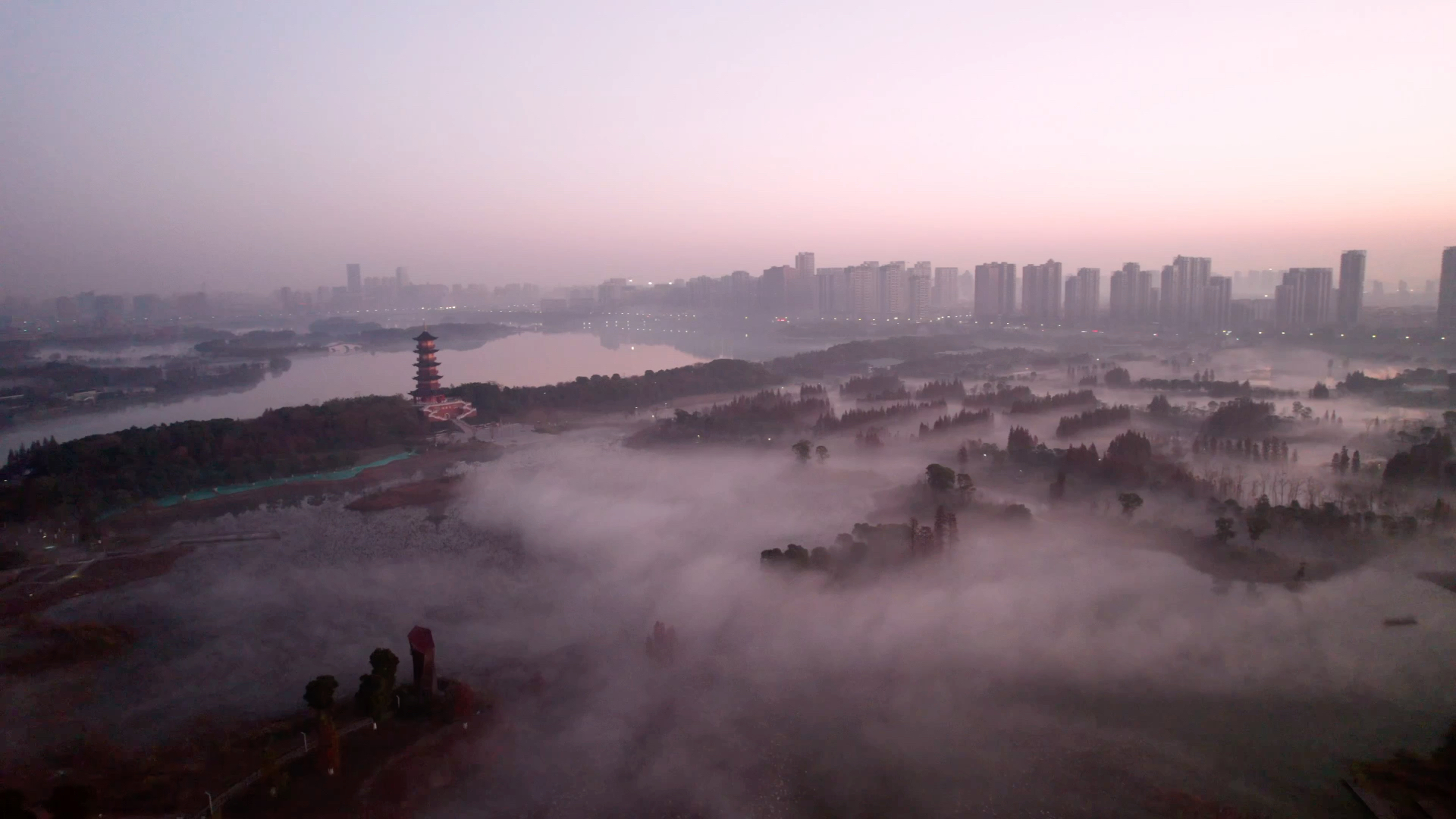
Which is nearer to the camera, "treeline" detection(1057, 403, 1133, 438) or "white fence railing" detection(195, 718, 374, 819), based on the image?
"white fence railing" detection(195, 718, 374, 819)

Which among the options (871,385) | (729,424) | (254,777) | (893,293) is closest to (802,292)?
(893,293)

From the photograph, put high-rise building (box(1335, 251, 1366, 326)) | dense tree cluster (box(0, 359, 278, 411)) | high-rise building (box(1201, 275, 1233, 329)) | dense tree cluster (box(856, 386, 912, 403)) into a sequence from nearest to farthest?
dense tree cluster (box(0, 359, 278, 411)) < dense tree cluster (box(856, 386, 912, 403)) < high-rise building (box(1335, 251, 1366, 326)) < high-rise building (box(1201, 275, 1233, 329))

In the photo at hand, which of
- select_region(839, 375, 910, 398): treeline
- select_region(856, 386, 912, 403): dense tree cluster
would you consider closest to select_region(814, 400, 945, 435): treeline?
select_region(856, 386, 912, 403): dense tree cluster

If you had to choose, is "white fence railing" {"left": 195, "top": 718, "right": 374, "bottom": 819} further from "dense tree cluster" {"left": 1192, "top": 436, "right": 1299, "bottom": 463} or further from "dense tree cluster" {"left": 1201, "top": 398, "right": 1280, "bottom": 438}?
"dense tree cluster" {"left": 1201, "top": 398, "right": 1280, "bottom": 438}

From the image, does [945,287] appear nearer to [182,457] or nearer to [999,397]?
[999,397]

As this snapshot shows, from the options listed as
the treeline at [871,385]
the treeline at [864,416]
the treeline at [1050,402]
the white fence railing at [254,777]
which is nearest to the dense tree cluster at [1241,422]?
the treeline at [1050,402]

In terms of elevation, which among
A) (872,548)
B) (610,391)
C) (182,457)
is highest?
(610,391)

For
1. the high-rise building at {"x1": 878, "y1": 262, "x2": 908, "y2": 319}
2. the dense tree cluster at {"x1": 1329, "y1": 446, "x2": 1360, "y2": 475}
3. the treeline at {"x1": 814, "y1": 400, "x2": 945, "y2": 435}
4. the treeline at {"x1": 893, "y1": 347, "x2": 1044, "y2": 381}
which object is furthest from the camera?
the high-rise building at {"x1": 878, "y1": 262, "x2": 908, "y2": 319}
